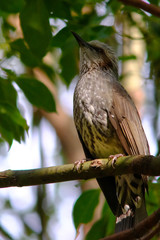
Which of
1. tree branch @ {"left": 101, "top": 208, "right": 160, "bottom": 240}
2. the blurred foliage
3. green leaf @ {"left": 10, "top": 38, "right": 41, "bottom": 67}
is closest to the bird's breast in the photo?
the blurred foliage

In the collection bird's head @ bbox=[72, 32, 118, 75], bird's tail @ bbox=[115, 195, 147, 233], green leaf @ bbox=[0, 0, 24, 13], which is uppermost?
green leaf @ bbox=[0, 0, 24, 13]

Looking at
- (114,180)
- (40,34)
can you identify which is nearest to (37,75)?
(114,180)

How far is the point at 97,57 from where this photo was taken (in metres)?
5.07

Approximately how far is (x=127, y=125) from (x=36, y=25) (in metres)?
1.79

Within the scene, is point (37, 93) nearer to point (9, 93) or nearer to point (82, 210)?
point (9, 93)

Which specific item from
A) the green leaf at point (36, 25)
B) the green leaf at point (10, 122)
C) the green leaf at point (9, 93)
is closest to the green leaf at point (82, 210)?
the green leaf at point (10, 122)

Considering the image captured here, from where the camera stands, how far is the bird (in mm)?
3945

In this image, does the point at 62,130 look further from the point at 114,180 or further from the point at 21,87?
the point at 21,87

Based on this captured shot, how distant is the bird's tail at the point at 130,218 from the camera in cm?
375

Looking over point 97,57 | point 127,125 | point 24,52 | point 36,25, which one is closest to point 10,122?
point 24,52

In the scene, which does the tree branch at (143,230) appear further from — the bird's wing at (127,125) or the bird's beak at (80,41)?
the bird's beak at (80,41)

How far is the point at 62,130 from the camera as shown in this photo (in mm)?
7453

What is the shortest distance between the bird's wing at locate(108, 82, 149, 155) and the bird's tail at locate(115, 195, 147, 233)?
21.0 inches

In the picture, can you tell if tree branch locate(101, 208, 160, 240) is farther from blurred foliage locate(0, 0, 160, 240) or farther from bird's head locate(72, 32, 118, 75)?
bird's head locate(72, 32, 118, 75)
